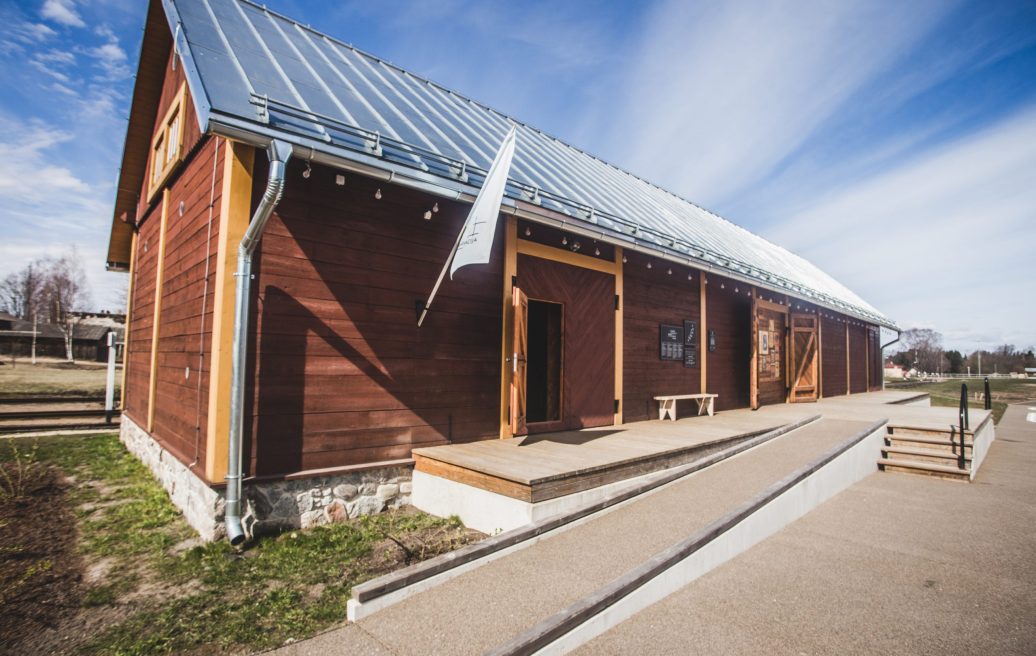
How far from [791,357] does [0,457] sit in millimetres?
14684

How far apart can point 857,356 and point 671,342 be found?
12.5 meters

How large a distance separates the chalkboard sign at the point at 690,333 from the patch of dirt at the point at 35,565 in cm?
873

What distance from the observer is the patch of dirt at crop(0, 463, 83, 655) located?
323 cm

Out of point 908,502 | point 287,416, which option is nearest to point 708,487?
point 908,502

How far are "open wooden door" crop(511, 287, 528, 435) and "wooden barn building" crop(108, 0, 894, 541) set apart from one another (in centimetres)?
4

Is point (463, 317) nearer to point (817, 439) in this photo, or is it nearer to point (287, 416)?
point (287, 416)

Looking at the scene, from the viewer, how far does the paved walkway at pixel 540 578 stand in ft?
9.54

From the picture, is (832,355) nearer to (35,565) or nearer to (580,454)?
(580,454)

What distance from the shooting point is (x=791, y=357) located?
12727 millimetres

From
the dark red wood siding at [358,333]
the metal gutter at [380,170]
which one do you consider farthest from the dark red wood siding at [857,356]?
the dark red wood siding at [358,333]

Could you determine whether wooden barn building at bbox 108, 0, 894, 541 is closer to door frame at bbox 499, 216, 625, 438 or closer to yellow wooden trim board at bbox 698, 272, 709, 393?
door frame at bbox 499, 216, 625, 438

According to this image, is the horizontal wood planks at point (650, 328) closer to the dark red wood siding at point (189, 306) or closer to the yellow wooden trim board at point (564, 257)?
the yellow wooden trim board at point (564, 257)

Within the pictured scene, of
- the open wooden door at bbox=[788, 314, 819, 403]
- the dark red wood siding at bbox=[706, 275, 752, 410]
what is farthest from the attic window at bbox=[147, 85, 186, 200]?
the open wooden door at bbox=[788, 314, 819, 403]

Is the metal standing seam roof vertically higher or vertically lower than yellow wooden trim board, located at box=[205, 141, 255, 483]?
higher
